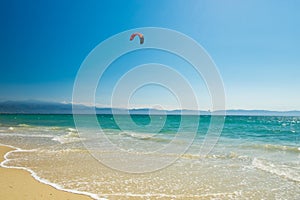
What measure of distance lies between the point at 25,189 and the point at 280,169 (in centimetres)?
935

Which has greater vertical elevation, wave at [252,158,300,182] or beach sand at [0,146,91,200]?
beach sand at [0,146,91,200]

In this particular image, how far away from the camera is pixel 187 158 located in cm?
1292

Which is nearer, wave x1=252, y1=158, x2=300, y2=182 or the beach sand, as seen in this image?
the beach sand

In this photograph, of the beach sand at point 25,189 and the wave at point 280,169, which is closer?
the beach sand at point 25,189

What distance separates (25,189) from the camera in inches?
274

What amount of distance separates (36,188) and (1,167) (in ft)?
11.0

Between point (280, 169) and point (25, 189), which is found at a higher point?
point (25, 189)

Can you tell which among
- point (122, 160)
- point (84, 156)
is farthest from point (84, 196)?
point (84, 156)

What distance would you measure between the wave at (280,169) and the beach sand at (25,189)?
23.6ft

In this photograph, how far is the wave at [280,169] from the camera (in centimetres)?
945

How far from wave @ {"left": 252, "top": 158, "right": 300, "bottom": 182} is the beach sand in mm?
7200

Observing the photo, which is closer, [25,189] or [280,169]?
[25,189]

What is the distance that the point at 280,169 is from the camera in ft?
34.9

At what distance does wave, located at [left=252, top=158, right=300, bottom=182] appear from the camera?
31.0 feet
